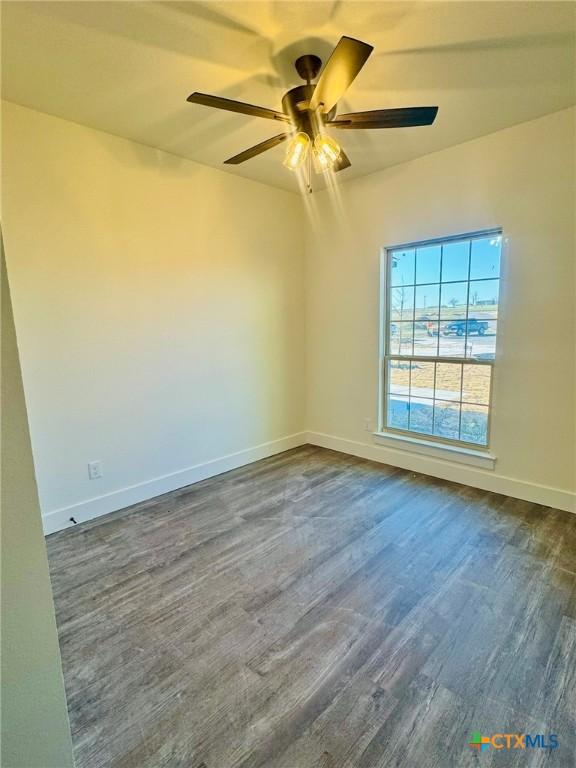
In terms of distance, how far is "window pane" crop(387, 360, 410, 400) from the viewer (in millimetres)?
3629

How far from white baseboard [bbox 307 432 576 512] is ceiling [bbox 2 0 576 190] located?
8.87 feet

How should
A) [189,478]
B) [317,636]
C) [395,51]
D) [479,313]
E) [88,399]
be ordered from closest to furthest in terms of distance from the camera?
[317,636]
[395,51]
[88,399]
[479,313]
[189,478]

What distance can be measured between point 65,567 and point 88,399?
44.5 inches

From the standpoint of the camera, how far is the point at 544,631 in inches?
66.7

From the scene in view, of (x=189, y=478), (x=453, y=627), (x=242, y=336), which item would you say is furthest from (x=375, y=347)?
(x=453, y=627)

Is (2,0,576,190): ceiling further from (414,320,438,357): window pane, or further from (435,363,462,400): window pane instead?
(435,363,462,400): window pane

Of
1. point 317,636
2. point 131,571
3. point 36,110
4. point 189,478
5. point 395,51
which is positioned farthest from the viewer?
point 189,478

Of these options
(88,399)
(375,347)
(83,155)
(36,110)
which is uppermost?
(36,110)

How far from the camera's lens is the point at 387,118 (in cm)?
181

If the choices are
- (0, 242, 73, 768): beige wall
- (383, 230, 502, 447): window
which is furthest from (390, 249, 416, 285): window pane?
(0, 242, 73, 768): beige wall

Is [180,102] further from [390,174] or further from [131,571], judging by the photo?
[131,571]

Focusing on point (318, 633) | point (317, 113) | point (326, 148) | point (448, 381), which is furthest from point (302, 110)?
point (318, 633)

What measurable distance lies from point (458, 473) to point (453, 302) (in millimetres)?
1522

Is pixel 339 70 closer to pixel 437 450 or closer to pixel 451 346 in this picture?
pixel 451 346
